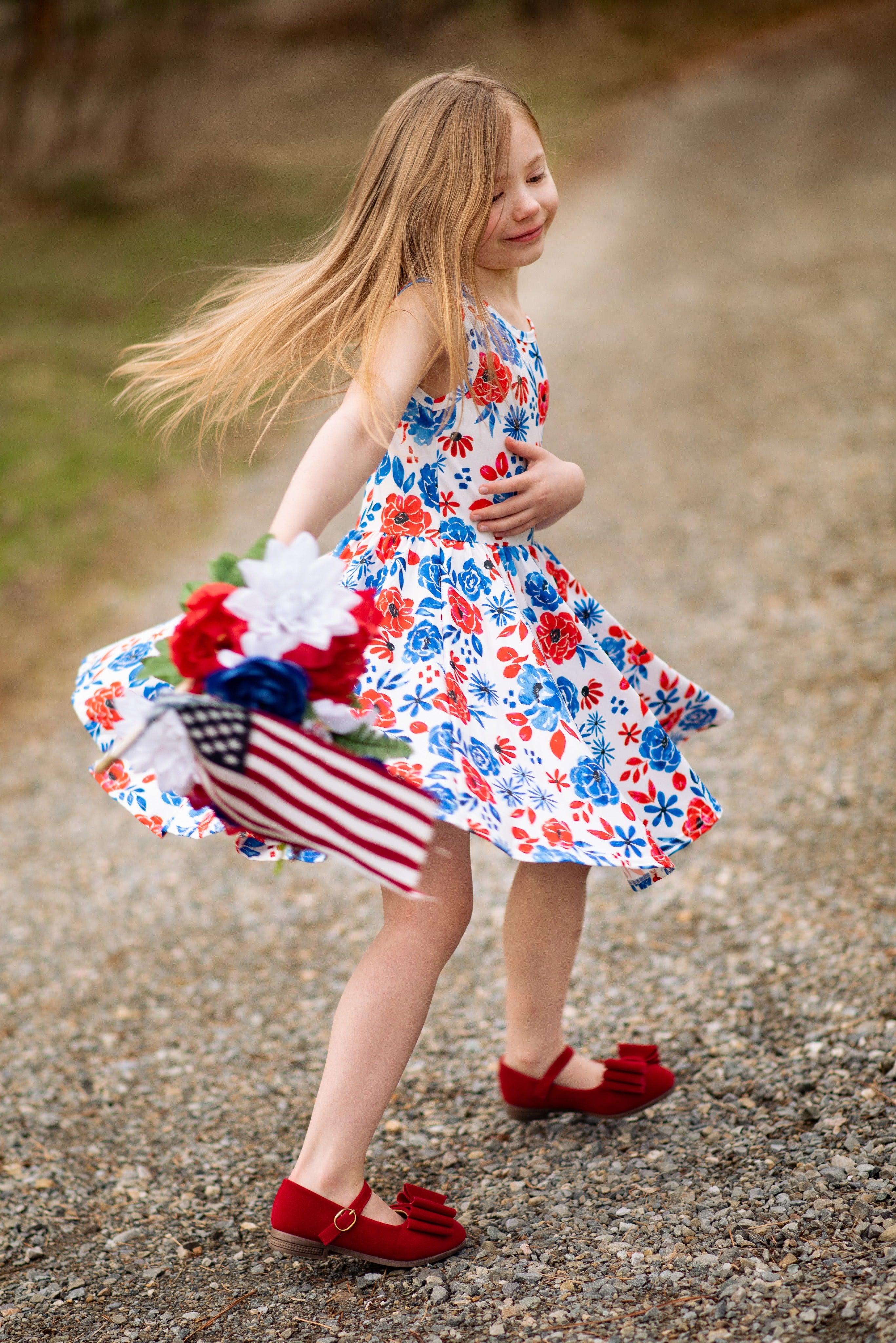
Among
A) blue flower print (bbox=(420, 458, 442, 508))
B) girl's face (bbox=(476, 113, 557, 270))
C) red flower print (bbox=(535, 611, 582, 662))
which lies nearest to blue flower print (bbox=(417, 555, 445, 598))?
blue flower print (bbox=(420, 458, 442, 508))

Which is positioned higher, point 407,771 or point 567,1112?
point 407,771

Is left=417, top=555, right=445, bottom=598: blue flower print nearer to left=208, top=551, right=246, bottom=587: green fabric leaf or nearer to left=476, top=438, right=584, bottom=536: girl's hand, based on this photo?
left=476, top=438, right=584, bottom=536: girl's hand

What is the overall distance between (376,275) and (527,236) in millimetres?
271

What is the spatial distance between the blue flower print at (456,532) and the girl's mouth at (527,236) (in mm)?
485

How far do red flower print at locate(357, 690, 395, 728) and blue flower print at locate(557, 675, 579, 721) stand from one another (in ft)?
1.13

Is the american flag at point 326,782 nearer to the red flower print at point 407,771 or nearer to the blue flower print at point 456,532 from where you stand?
the red flower print at point 407,771

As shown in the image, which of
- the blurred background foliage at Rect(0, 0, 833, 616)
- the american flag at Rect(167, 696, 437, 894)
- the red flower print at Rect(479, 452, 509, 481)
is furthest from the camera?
the blurred background foliage at Rect(0, 0, 833, 616)

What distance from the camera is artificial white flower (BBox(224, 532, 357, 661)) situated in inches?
58.4

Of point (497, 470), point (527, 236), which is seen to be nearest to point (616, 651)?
point (497, 470)

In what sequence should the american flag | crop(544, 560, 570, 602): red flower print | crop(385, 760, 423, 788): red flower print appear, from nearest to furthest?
the american flag < crop(385, 760, 423, 788): red flower print < crop(544, 560, 570, 602): red flower print

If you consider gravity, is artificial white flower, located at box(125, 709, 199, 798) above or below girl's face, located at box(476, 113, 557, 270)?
below

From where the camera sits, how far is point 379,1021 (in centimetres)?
181

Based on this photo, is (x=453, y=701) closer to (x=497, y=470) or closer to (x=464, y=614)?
(x=464, y=614)

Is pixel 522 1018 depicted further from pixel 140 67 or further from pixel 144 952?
pixel 140 67
